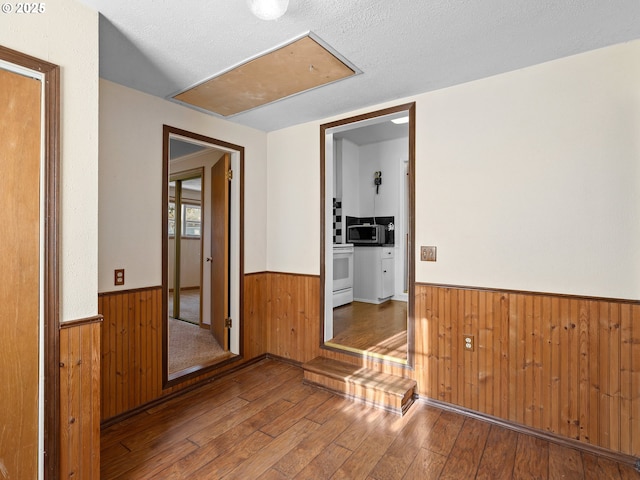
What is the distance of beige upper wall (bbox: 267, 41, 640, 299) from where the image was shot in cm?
190

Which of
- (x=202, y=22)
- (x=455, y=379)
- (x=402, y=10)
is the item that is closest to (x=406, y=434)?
(x=455, y=379)

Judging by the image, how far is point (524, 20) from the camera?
5.47 feet

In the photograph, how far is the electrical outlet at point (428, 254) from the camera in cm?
251

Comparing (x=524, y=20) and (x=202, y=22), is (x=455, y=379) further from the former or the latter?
(x=202, y=22)

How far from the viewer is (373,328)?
3.79 meters

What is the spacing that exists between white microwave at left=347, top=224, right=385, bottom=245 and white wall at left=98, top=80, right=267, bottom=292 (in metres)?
3.04

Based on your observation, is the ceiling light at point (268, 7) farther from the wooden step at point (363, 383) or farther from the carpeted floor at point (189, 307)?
the carpeted floor at point (189, 307)

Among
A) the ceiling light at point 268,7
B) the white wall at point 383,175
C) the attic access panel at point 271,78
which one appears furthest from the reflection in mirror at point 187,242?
the ceiling light at point 268,7

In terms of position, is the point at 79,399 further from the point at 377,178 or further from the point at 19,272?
the point at 377,178

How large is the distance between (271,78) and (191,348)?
280cm

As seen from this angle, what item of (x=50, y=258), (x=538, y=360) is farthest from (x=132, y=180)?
(x=538, y=360)

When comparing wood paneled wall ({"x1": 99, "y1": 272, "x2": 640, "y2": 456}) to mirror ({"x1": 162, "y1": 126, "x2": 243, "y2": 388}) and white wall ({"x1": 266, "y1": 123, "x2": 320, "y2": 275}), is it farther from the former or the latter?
white wall ({"x1": 266, "y1": 123, "x2": 320, "y2": 275})

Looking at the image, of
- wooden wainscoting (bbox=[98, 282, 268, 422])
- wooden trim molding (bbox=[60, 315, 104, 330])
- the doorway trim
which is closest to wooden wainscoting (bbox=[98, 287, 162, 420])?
wooden wainscoting (bbox=[98, 282, 268, 422])

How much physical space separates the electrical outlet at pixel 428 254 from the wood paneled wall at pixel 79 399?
2.15 metres
